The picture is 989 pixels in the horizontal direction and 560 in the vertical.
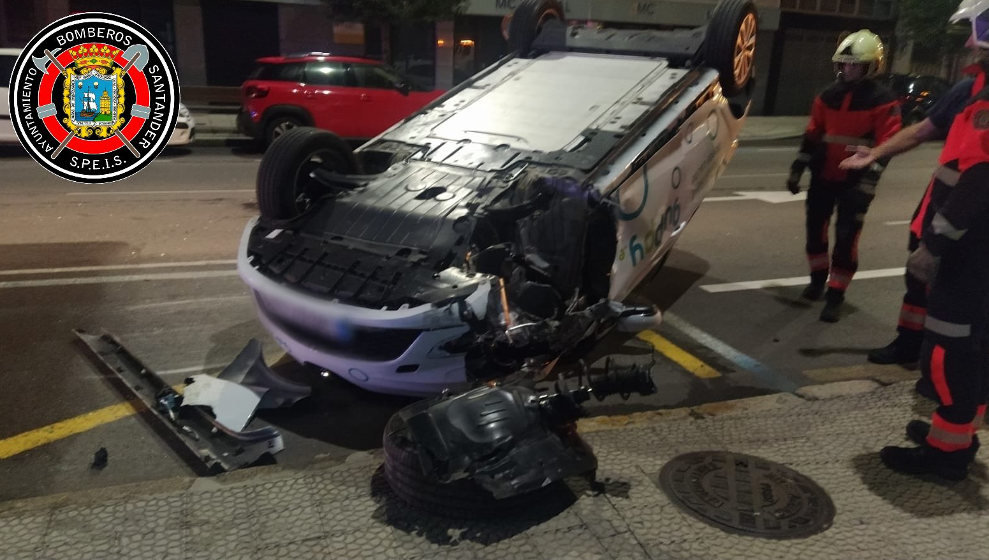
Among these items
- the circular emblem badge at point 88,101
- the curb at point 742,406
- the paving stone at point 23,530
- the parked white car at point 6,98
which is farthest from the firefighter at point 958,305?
the parked white car at point 6,98

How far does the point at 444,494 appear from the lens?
2859mm

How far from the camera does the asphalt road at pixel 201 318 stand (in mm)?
3656

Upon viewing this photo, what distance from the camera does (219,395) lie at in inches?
145

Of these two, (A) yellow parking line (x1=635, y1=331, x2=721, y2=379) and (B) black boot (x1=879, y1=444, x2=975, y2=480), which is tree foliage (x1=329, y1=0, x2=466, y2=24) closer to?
(A) yellow parking line (x1=635, y1=331, x2=721, y2=379)

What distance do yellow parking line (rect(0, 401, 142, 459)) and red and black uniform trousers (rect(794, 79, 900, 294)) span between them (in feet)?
15.0

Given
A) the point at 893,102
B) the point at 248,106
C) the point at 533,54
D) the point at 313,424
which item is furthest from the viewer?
the point at 248,106

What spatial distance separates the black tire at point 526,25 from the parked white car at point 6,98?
9076mm

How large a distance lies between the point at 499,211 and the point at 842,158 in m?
2.96

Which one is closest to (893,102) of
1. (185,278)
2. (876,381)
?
(876,381)

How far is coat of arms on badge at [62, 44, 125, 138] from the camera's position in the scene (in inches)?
384

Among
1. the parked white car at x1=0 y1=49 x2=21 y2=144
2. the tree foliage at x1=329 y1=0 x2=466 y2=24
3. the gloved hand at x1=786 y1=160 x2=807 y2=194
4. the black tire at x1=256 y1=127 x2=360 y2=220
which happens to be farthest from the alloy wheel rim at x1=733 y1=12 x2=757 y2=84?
the tree foliage at x1=329 y1=0 x2=466 y2=24

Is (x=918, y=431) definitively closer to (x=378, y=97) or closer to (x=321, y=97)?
(x=378, y=97)

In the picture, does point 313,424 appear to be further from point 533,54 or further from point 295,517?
point 533,54

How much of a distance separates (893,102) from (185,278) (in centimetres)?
528
